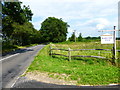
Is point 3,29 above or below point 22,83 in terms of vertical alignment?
above

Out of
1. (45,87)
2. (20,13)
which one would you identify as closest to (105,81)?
(45,87)

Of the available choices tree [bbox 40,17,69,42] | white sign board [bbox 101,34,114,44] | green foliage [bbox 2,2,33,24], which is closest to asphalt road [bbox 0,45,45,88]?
white sign board [bbox 101,34,114,44]

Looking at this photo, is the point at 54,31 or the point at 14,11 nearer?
the point at 14,11

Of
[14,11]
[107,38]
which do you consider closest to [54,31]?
[14,11]

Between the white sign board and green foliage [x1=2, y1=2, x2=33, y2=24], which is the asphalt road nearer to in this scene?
the white sign board

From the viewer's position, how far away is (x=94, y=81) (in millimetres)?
5176

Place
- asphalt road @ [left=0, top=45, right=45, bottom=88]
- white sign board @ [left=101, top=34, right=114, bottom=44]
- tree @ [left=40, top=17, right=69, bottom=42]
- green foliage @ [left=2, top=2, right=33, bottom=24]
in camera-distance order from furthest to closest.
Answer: tree @ [left=40, top=17, right=69, bottom=42], green foliage @ [left=2, top=2, right=33, bottom=24], white sign board @ [left=101, top=34, right=114, bottom=44], asphalt road @ [left=0, top=45, right=45, bottom=88]

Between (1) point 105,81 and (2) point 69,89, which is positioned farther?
(1) point 105,81

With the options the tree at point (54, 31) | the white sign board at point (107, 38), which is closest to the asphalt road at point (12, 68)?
the white sign board at point (107, 38)

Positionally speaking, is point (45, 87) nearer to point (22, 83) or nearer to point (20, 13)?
point (22, 83)

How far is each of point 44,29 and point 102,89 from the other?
7200cm

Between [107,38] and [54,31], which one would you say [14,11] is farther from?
[54,31]

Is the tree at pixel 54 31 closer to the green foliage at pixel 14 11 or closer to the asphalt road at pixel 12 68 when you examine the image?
the green foliage at pixel 14 11

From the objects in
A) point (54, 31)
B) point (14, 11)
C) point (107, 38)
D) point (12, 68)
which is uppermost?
point (54, 31)
